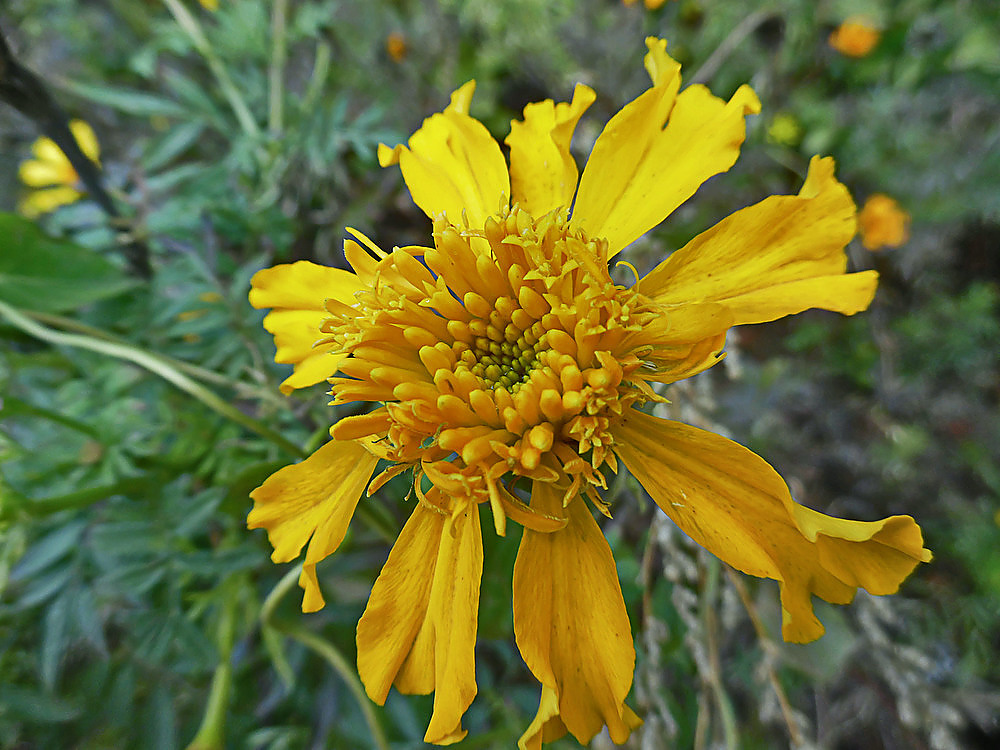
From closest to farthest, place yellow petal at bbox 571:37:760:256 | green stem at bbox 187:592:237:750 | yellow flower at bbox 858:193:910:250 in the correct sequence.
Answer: yellow petal at bbox 571:37:760:256
green stem at bbox 187:592:237:750
yellow flower at bbox 858:193:910:250

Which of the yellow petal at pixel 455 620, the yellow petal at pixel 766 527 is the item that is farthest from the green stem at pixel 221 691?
the yellow petal at pixel 766 527

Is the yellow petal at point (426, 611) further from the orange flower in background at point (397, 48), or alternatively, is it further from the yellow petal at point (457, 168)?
the orange flower in background at point (397, 48)

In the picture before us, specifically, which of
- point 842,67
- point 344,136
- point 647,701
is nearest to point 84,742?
point 647,701

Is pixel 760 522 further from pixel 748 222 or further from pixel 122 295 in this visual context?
pixel 122 295

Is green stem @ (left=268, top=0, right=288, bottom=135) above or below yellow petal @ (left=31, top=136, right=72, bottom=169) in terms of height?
below

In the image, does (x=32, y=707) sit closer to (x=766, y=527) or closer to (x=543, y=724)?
(x=543, y=724)

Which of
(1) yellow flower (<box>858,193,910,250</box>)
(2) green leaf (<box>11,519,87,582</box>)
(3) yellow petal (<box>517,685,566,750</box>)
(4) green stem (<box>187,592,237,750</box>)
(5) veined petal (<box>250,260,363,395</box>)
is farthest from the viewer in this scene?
(1) yellow flower (<box>858,193,910,250</box>)

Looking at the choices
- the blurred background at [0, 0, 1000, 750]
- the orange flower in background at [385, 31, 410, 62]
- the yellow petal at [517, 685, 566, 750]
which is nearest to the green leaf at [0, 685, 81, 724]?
the blurred background at [0, 0, 1000, 750]

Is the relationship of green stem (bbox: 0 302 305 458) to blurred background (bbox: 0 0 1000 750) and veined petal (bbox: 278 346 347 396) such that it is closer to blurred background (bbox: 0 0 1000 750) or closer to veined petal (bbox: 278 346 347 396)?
blurred background (bbox: 0 0 1000 750)
